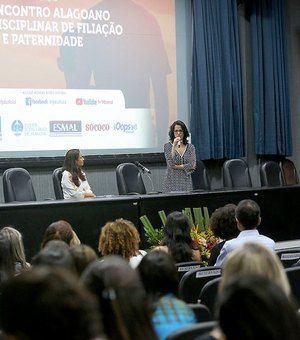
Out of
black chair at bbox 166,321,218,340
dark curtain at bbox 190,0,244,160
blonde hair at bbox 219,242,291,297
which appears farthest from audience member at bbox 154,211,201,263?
dark curtain at bbox 190,0,244,160

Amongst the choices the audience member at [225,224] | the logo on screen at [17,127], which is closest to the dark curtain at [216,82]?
the logo on screen at [17,127]

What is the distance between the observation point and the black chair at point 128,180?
6.97m

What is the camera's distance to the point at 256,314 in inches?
49.5

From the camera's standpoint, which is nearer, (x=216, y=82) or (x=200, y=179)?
(x=200, y=179)

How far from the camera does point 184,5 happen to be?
27.7 ft

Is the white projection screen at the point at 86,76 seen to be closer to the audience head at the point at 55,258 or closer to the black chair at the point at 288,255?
the black chair at the point at 288,255

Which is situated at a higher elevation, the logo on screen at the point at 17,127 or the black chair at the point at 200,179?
the logo on screen at the point at 17,127

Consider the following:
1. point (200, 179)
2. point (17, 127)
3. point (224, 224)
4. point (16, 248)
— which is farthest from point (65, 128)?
point (16, 248)

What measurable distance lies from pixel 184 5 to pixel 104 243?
5378mm

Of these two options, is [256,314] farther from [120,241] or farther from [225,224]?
[225,224]

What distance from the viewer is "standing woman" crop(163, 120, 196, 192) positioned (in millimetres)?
6941

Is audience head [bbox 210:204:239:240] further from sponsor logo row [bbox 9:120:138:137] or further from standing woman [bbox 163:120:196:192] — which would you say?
sponsor logo row [bbox 9:120:138:137]

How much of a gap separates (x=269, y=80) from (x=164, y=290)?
6.99 meters

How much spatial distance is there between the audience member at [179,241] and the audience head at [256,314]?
2.81 m
